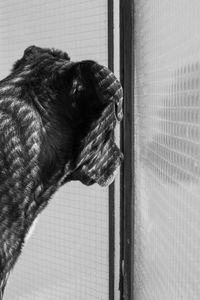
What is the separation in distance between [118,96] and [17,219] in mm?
367

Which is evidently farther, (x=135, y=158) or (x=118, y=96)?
(x=135, y=158)

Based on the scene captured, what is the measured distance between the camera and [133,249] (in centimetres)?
174

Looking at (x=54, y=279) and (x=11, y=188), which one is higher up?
(x=11, y=188)

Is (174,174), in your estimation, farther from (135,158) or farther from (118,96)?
(135,158)

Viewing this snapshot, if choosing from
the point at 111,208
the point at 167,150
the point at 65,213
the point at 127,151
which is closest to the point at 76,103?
the point at 167,150

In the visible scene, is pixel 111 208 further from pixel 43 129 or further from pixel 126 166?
pixel 43 129

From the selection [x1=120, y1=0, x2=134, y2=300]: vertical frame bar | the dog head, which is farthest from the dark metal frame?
the dog head

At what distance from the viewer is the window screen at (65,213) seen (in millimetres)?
1870

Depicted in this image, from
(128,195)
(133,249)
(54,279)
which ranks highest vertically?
(128,195)

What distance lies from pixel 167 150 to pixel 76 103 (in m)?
0.33

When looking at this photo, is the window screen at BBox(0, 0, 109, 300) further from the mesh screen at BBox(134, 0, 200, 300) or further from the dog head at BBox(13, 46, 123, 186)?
the dog head at BBox(13, 46, 123, 186)

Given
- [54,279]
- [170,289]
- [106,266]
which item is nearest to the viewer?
[170,289]

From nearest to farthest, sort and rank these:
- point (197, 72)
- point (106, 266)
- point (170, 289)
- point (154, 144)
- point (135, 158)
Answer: point (197, 72) → point (170, 289) → point (154, 144) → point (135, 158) → point (106, 266)

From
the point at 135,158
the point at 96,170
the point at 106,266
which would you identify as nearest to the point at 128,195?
the point at 135,158
